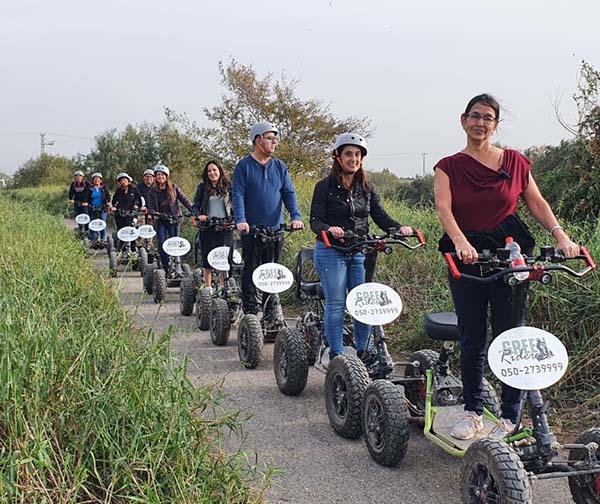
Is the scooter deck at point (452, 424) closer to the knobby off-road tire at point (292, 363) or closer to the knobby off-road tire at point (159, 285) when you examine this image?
the knobby off-road tire at point (292, 363)

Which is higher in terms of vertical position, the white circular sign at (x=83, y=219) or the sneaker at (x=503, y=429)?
the white circular sign at (x=83, y=219)

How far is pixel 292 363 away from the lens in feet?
17.0

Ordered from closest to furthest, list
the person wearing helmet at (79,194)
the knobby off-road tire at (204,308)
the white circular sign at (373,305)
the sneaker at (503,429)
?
the sneaker at (503,429), the white circular sign at (373,305), the knobby off-road tire at (204,308), the person wearing helmet at (79,194)

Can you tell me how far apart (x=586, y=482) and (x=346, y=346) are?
243 centimetres

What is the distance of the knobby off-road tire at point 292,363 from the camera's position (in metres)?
5.17

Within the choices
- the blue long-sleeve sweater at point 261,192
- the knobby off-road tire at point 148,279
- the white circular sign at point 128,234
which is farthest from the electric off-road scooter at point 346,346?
the white circular sign at point 128,234

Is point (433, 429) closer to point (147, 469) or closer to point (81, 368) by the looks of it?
point (147, 469)

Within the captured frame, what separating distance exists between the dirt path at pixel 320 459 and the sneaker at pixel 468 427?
338 millimetres

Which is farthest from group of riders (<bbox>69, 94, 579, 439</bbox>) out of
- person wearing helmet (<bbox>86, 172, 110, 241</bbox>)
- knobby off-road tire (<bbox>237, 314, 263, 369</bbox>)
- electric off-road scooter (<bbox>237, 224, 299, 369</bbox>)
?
person wearing helmet (<bbox>86, 172, 110, 241</bbox>)

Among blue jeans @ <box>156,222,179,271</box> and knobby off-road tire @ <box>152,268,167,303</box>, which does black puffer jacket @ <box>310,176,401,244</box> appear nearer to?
knobby off-road tire @ <box>152,268,167,303</box>

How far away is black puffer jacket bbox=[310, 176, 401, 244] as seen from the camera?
504 centimetres

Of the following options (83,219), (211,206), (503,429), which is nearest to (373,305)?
(503,429)

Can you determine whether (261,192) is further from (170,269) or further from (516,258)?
(170,269)

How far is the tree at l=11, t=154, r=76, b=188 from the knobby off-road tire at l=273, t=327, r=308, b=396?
1585 inches
